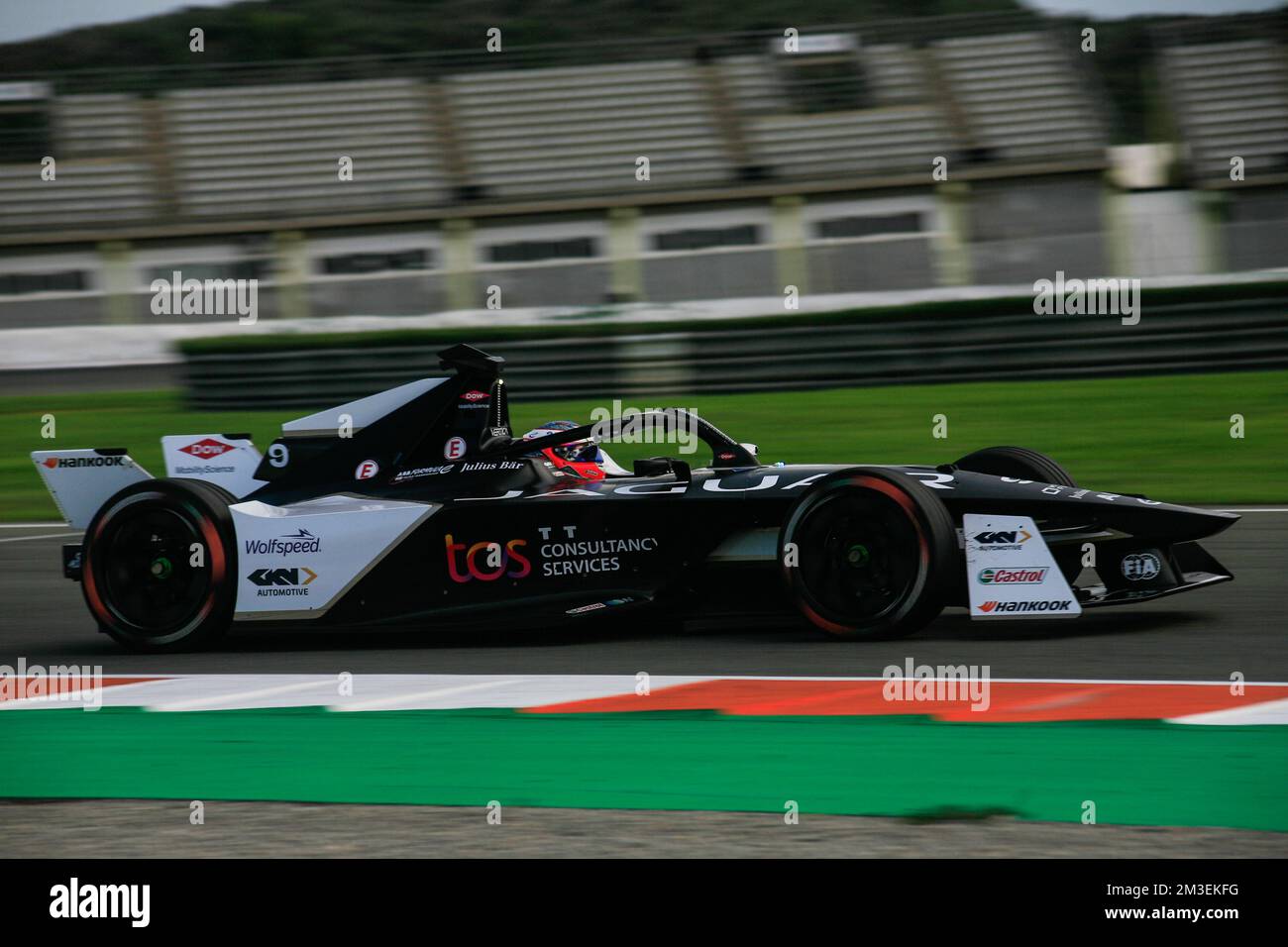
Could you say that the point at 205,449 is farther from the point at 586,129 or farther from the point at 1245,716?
the point at 586,129

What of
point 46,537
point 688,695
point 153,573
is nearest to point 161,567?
point 153,573

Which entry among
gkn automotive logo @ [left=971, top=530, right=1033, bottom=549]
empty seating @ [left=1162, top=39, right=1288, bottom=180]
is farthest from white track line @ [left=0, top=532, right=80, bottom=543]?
empty seating @ [left=1162, top=39, right=1288, bottom=180]

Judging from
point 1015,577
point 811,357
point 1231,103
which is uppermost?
point 1231,103

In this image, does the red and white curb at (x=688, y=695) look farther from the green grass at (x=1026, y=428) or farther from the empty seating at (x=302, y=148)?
the empty seating at (x=302, y=148)

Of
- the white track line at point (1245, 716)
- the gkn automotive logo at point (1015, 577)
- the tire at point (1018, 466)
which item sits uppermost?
the tire at point (1018, 466)

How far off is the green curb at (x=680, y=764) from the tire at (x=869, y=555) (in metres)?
1.09

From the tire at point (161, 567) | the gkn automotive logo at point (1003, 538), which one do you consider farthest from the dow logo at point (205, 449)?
the gkn automotive logo at point (1003, 538)

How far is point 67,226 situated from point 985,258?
1629 centimetres

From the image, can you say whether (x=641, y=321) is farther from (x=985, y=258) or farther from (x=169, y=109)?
(x=169, y=109)

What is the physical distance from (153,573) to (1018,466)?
3922mm

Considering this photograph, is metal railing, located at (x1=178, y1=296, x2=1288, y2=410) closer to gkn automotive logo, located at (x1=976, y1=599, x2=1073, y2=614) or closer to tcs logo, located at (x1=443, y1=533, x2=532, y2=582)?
tcs logo, located at (x1=443, y1=533, x2=532, y2=582)

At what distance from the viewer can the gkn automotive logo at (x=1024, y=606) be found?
6.18 metres

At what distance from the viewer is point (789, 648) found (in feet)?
22.0

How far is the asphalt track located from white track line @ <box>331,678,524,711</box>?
0.30 meters
